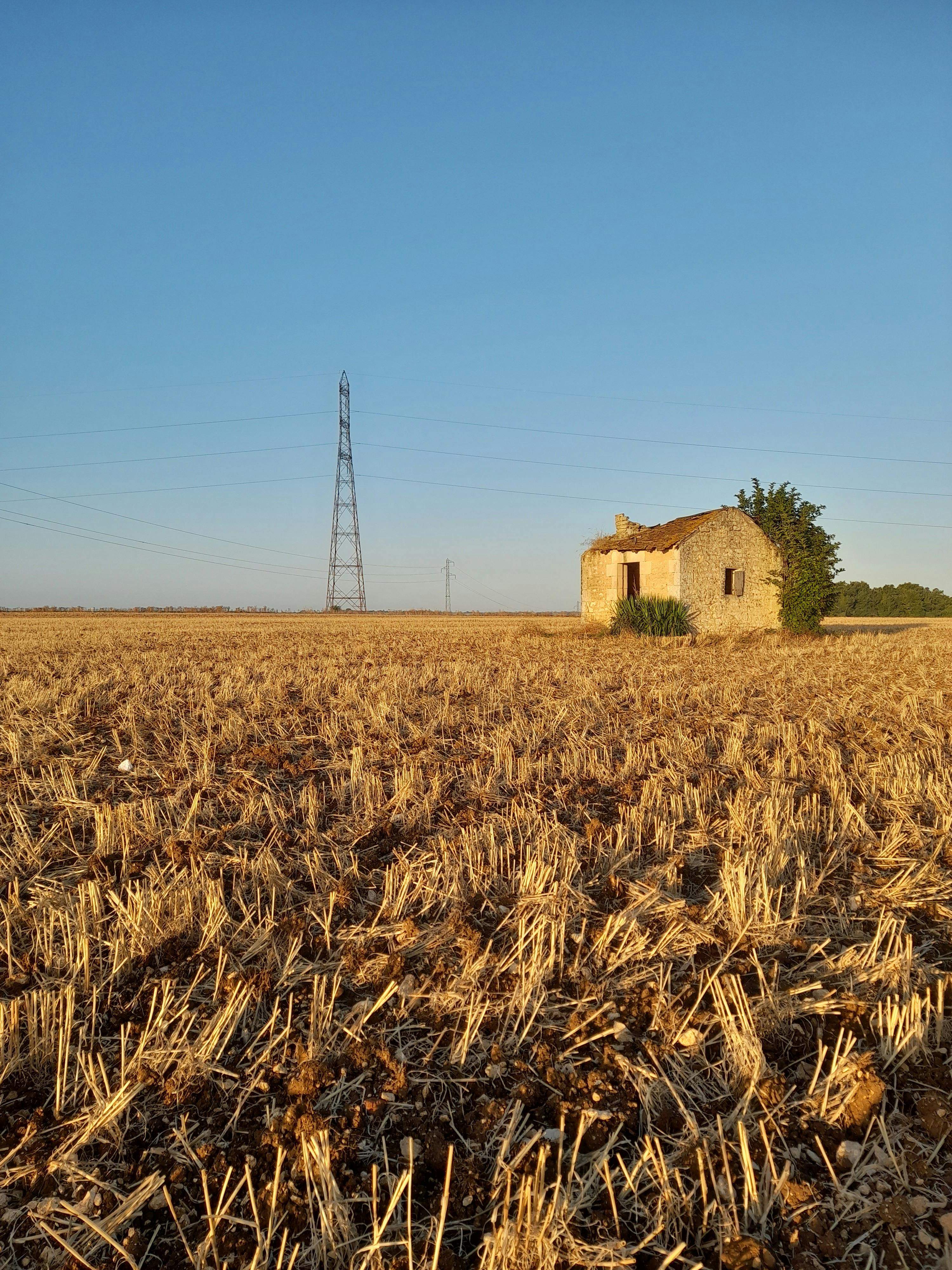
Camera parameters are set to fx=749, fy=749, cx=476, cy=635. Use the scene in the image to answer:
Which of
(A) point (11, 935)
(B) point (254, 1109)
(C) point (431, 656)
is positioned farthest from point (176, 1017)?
(C) point (431, 656)

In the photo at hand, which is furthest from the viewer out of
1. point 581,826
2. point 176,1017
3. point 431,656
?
point 431,656

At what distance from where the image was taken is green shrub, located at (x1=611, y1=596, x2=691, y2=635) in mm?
23984

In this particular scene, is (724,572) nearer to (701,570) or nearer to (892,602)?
(701,570)

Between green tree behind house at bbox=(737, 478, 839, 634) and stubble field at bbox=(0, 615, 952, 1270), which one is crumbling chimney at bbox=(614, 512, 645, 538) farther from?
stubble field at bbox=(0, 615, 952, 1270)

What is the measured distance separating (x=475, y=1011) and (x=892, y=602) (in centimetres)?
8343

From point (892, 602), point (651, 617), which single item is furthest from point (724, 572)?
point (892, 602)

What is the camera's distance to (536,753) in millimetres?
7254

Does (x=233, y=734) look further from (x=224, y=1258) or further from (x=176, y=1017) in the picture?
(x=224, y=1258)

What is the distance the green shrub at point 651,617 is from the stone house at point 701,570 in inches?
41.9

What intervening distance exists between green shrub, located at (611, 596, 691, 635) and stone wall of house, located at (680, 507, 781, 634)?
44.4 inches

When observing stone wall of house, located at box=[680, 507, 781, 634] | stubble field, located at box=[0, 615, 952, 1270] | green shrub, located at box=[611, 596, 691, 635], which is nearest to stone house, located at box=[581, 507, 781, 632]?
stone wall of house, located at box=[680, 507, 781, 634]

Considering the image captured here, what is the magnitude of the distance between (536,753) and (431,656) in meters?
10.5

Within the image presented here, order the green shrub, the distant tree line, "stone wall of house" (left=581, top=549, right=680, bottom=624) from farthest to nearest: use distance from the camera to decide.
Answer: the distant tree line < "stone wall of house" (left=581, top=549, right=680, bottom=624) < the green shrub

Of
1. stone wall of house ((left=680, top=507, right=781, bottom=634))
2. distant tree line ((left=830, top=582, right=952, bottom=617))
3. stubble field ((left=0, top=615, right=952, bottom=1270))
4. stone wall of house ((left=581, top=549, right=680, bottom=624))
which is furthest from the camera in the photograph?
distant tree line ((left=830, top=582, right=952, bottom=617))
